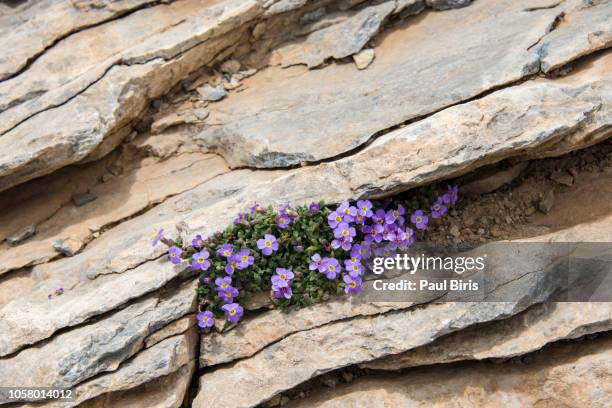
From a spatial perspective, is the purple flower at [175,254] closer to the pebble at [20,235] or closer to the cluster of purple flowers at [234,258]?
the cluster of purple flowers at [234,258]

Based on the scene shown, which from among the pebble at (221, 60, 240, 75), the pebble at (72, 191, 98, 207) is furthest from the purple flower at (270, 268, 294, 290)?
the pebble at (221, 60, 240, 75)

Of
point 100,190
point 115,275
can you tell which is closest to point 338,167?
point 115,275

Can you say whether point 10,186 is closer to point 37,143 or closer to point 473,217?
point 37,143

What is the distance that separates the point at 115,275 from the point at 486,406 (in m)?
3.82

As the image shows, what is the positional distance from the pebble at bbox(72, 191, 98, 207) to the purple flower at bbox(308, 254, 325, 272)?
3.00 m

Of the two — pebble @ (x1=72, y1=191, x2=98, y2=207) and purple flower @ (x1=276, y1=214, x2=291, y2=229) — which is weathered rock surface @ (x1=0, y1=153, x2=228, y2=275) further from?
purple flower @ (x1=276, y1=214, x2=291, y2=229)

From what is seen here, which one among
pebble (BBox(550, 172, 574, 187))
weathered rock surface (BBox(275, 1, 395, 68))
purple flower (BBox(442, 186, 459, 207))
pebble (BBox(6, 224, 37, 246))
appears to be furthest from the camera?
weathered rock surface (BBox(275, 1, 395, 68))

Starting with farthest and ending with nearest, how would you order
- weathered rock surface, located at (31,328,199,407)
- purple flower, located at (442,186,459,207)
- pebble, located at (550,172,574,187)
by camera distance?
pebble, located at (550,172,574,187) → purple flower, located at (442,186,459,207) → weathered rock surface, located at (31,328,199,407)

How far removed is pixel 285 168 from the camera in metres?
6.76

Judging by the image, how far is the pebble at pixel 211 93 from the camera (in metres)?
8.00

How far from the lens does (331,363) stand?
5.95 metres

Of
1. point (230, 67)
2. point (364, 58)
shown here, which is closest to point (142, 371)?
point (230, 67)

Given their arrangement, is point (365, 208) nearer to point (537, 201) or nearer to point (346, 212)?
point (346, 212)

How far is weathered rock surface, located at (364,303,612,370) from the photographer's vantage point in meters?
5.80
